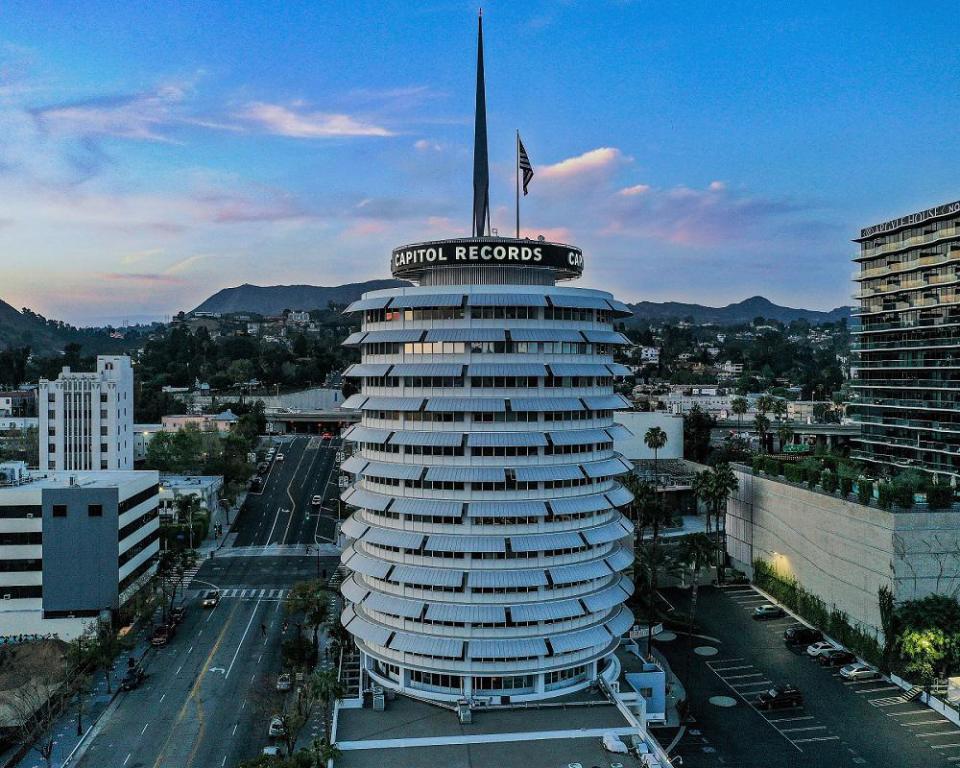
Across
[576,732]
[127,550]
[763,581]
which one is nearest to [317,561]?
[127,550]

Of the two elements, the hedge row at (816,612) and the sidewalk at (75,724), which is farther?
the hedge row at (816,612)

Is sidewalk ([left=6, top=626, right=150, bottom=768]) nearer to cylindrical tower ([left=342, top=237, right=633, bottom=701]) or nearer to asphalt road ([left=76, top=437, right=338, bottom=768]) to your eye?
asphalt road ([left=76, top=437, right=338, bottom=768])

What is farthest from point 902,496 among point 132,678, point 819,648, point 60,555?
point 60,555

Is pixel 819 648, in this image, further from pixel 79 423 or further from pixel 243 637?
pixel 79 423

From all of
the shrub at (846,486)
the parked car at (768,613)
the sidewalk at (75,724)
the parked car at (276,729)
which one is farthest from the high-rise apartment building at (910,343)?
the sidewalk at (75,724)

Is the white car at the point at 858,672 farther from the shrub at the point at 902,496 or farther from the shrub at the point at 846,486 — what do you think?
the shrub at the point at 846,486
